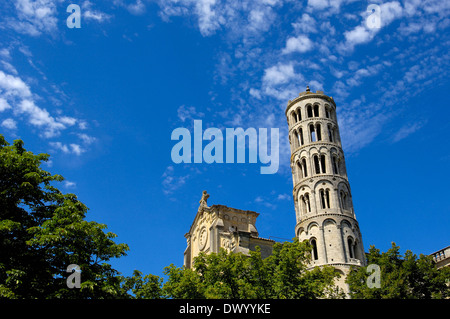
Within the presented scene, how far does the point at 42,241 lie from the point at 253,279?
15.1 metres

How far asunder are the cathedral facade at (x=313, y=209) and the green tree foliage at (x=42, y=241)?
897 inches

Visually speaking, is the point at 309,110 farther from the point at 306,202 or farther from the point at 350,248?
the point at 350,248

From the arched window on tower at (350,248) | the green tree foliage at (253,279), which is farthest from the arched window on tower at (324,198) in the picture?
the green tree foliage at (253,279)

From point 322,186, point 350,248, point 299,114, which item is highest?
point 299,114

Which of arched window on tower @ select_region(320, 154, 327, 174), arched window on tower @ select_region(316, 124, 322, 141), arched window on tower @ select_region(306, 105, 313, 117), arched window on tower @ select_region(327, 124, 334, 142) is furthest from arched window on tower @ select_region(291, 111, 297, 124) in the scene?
arched window on tower @ select_region(320, 154, 327, 174)

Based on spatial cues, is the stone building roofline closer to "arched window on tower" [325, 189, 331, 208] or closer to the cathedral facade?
the cathedral facade

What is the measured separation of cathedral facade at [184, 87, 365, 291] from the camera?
4156cm

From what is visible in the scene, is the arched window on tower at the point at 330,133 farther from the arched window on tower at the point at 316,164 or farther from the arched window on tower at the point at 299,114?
the arched window on tower at the point at 299,114

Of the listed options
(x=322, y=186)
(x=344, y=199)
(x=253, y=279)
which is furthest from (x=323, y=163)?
(x=253, y=279)

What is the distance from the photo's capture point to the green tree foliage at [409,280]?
1079 inches

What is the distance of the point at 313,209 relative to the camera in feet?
143

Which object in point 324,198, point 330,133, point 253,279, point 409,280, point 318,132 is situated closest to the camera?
point 409,280
